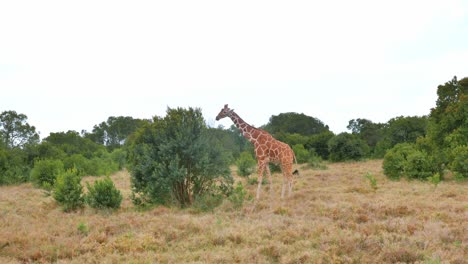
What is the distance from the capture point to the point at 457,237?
734cm

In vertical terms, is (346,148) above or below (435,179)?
above

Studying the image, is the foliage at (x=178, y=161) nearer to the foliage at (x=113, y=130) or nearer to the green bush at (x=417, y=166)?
the green bush at (x=417, y=166)

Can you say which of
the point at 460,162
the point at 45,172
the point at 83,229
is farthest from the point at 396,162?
the point at 45,172

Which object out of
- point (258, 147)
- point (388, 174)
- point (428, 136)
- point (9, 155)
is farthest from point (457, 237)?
point (9, 155)

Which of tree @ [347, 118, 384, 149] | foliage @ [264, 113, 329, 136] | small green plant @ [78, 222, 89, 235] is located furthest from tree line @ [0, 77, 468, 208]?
foliage @ [264, 113, 329, 136]

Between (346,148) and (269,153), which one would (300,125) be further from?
(269,153)

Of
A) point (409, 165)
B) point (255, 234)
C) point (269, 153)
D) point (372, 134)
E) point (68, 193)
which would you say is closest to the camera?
point (255, 234)

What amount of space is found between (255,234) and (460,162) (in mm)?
12200

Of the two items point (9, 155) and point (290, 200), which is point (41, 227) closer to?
point (290, 200)

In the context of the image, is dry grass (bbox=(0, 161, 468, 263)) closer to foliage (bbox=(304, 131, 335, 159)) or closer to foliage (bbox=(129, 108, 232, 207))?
foliage (bbox=(129, 108, 232, 207))

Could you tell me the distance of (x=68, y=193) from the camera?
11.8 m

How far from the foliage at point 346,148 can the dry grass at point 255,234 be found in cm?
2014

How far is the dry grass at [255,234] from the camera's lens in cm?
648

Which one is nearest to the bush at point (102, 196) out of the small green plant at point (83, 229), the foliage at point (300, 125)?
the small green plant at point (83, 229)
